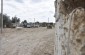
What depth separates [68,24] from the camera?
1.00 meters

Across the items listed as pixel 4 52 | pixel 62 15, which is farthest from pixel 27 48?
pixel 62 15

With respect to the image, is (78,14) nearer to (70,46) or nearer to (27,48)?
(70,46)

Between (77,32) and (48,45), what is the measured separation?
8.23m

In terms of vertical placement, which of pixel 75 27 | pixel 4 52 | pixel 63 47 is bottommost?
pixel 4 52

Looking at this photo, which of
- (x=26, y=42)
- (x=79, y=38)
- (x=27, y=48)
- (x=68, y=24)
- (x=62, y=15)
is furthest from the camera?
(x=26, y=42)

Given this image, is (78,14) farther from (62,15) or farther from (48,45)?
(48,45)

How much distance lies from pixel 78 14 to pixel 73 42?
12cm

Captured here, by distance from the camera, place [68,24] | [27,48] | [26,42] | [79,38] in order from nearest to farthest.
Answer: [79,38] → [68,24] → [27,48] → [26,42]

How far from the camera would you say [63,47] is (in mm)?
1091

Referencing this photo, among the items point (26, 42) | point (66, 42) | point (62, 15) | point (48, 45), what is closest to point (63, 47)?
point (66, 42)

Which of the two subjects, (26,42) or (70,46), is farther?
(26,42)

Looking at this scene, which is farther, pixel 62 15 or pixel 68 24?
pixel 62 15

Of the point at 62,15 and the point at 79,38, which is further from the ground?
the point at 62,15

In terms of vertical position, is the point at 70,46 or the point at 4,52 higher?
the point at 70,46
